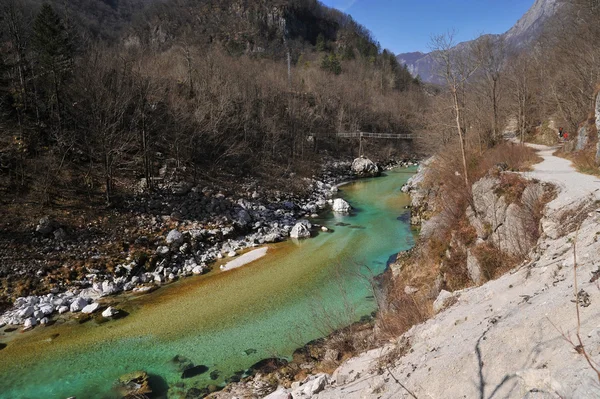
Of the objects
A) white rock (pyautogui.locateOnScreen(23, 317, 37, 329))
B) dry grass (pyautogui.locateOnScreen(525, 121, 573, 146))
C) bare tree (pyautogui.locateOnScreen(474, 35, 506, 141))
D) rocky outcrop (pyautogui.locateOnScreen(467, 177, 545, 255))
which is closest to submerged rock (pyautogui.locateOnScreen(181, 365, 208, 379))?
white rock (pyautogui.locateOnScreen(23, 317, 37, 329))

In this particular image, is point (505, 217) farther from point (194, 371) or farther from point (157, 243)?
point (157, 243)

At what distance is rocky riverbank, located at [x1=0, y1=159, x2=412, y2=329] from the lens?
13812mm

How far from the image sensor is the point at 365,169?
46.1 meters

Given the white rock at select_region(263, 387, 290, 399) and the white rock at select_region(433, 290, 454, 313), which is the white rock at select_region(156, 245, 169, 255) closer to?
the white rock at select_region(263, 387, 290, 399)

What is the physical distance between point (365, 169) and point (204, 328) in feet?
121

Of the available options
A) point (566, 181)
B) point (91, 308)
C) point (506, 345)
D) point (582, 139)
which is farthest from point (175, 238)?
point (582, 139)

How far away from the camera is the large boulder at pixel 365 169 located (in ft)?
151

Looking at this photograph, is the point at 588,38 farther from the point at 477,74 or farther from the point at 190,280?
the point at 190,280

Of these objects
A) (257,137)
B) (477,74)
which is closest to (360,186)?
(257,137)

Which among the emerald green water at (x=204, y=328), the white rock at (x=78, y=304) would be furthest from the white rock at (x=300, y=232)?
the white rock at (x=78, y=304)

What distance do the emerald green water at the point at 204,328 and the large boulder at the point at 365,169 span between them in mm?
28228

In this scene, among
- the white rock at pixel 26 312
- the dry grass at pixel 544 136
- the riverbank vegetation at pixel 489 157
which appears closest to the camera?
the riverbank vegetation at pixel 489 157

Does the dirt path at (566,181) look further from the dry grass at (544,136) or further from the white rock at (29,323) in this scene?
the white rock at (29,323)

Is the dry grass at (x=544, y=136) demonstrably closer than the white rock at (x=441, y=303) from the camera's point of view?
No
